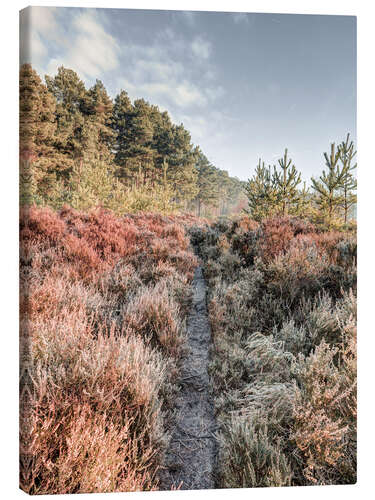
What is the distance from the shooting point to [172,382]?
91.1 inches

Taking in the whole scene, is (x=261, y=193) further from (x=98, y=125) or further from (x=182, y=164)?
(x=98, y=125)

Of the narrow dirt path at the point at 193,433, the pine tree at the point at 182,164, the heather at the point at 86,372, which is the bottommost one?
the narrow dirt path at the point at 193,433

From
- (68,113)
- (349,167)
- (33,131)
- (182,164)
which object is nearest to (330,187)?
(349,167)

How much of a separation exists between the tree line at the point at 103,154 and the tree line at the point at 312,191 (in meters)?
0.29

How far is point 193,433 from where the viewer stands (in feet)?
6.56

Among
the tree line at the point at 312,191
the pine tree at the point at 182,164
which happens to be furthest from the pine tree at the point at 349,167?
the pine tree at the point at 182,164

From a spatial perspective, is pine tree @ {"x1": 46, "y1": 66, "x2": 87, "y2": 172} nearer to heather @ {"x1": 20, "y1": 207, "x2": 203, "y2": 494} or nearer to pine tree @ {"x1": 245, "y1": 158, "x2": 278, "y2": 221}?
heather @ {"x1": 20, "y1": 207, "x2": 203, "y2": 494}

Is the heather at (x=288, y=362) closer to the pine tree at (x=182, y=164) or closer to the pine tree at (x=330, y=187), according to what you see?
the pine tree at (x=330, y=187)

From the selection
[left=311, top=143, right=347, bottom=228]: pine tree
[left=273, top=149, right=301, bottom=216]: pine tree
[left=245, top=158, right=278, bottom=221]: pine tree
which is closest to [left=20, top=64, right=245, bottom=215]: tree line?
[left=245, top=158, right=278, bottom=221]: pine tree

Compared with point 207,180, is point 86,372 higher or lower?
lower

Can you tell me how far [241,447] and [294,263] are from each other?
220cm

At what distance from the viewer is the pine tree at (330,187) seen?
274cm

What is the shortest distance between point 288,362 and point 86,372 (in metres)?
1.71

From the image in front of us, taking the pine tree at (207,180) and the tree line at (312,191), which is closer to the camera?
the tree line at (312,191)
